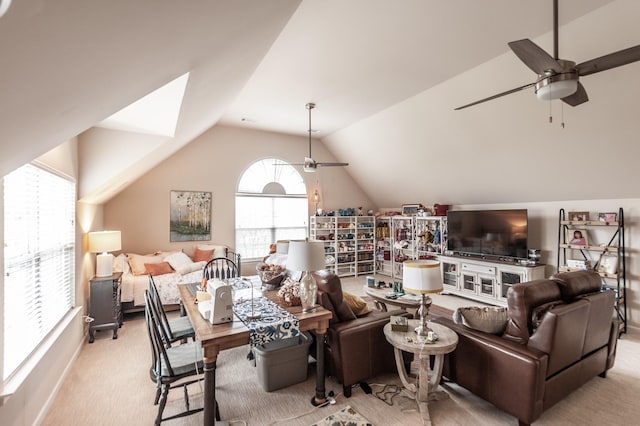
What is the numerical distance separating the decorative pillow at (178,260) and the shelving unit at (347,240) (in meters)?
3.03

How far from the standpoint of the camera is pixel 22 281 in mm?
2150

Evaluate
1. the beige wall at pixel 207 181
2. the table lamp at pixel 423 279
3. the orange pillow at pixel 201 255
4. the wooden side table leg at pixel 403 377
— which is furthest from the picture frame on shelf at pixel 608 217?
the orange pillow at pixel 201 255

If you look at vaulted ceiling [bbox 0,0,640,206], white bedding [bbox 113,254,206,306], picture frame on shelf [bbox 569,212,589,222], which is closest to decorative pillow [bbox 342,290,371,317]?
vaulted ceiling [bbox 0,0,640,206]

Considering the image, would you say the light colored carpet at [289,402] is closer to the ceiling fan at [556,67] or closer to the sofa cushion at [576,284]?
the sofa cushion at [576,284]

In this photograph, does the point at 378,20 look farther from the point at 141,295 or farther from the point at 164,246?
the point at 164,246

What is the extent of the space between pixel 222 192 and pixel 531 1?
5679 millimetres

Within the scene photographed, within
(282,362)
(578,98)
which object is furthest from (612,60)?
(282,362)

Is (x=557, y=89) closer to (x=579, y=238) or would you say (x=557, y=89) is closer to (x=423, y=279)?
(x=423, y=279)

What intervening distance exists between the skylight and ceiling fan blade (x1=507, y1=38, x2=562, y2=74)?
7.64 feet

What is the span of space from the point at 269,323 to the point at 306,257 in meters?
0.57

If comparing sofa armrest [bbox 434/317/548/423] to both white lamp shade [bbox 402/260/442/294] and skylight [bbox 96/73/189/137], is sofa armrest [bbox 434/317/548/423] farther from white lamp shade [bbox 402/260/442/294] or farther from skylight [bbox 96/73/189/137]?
skylight [bbox 96/73/189/137]

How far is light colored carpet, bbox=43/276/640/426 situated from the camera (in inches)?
91.0

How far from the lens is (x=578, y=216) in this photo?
455cm

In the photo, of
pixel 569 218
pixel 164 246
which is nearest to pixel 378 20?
pixel 569 218
